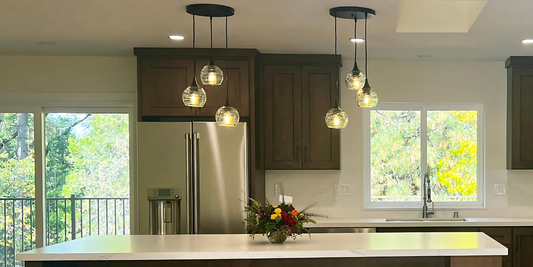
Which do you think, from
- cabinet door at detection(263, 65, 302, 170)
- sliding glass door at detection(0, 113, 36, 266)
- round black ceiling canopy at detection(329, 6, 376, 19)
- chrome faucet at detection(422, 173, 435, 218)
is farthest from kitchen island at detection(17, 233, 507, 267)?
sliding glass door at detection(0, 113, 36, 266)

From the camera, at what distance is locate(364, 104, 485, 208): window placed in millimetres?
4691

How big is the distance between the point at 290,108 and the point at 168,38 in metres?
1.34

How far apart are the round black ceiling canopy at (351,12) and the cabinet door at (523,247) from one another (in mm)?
2633

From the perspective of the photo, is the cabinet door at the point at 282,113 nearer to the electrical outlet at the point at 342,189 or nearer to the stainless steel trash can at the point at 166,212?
the electrical outlet at the point at 342,189

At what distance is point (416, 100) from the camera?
15.3ft

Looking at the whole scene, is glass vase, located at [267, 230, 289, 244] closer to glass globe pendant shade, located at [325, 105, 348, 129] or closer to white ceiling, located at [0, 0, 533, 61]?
glass globe pendant shade, located at [325, 105, 348, 129]

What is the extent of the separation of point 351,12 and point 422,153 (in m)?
2.39

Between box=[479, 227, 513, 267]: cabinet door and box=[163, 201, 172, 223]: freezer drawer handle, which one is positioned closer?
box=[163, 201, 172, 223]: freezer drawer handle

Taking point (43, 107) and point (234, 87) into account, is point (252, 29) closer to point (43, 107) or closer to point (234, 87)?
point (234, 87)

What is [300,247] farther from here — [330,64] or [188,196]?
[330,64]

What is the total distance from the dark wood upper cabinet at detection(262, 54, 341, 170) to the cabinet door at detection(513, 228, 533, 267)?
6.18 feet

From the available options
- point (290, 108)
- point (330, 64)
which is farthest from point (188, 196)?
point (330, 64)

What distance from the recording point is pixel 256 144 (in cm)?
426

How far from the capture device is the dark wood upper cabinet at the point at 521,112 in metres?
4.42
